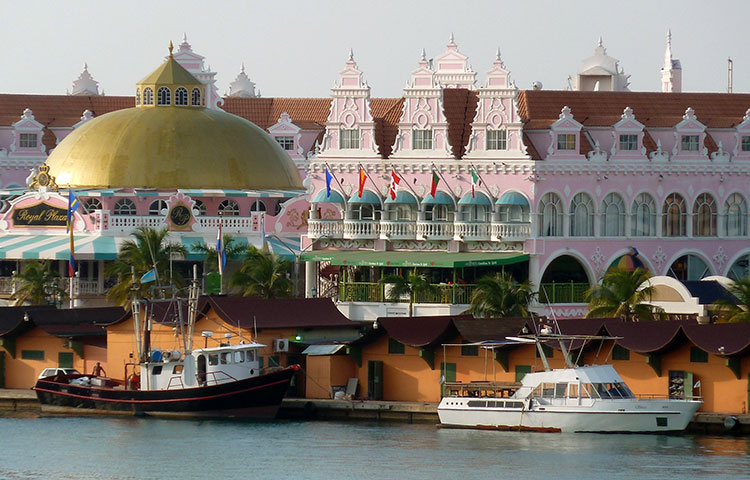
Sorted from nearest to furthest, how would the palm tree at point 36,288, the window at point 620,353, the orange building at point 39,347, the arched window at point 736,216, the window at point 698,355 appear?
the window at point 698,355, the window at point 620,353, the orange building at point 39,347, the palm tree at point 36,288, the arched window at point 736,216

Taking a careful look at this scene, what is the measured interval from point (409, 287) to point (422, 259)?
8.30ft

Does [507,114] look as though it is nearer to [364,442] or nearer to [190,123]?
[190,123]

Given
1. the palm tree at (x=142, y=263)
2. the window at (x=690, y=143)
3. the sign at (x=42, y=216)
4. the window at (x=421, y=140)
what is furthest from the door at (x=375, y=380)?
the sign at (x=42, y=216)

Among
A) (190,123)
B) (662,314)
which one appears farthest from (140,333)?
(190,123)

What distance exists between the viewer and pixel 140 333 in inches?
3944

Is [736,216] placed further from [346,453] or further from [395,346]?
[346,453]

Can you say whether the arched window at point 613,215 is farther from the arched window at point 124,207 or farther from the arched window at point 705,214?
the arched window at point 124,207

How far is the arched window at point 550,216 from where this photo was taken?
120812 mm

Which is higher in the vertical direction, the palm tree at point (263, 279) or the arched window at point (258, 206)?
the arched window at point (258, 206)

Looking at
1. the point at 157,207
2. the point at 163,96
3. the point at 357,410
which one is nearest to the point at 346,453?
the point at 357,410

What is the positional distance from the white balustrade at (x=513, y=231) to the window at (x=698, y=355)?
27.6m

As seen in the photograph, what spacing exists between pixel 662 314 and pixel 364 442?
18232 mm

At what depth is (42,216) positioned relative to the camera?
132 meters

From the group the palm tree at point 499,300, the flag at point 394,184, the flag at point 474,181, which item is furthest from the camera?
the flag at point 394,184
